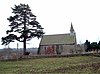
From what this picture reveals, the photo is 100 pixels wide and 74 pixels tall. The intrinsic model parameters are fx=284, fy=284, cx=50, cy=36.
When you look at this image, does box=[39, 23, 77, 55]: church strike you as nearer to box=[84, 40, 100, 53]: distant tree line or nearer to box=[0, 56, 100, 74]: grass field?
box=[84, 40, 100, 53]: distant tree line

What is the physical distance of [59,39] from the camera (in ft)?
274

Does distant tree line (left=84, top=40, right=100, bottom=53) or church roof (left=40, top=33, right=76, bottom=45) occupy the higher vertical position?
church roof (left=40, top=33, right=76, bottom=45)

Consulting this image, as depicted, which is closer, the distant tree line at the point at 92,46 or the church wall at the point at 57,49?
the distant tree line at the point at 92,46

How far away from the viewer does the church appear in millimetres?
80969

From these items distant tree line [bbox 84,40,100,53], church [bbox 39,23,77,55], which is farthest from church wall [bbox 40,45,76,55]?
distant tree line [bbox 84,40,100,53]

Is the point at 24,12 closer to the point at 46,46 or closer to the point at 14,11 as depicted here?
the point at 14,11

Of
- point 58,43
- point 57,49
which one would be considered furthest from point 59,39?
point 57,49

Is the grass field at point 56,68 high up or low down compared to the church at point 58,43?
down

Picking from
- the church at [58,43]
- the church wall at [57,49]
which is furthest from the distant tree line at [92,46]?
the church wall at [57,49]

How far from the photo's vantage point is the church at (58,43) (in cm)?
8097

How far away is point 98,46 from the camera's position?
70.8 m

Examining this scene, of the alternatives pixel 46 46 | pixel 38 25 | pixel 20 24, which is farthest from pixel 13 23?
pixel 46 46

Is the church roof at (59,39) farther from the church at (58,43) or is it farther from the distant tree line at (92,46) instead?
the distant tree line at (92,46)

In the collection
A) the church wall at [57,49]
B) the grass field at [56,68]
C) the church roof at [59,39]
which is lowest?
the grass field at [56,68]
